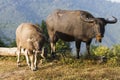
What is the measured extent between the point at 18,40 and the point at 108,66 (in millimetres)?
3725

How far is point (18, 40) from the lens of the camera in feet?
47.8

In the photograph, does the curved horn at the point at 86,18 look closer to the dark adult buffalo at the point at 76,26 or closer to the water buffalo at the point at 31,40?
the dark adult buffalo at the point at 76,26

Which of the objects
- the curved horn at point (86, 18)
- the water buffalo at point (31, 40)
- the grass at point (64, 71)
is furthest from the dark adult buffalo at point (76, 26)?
the water buffalo at point (31, 40)

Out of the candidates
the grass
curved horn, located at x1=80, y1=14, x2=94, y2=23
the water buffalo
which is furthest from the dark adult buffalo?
the water buffalo

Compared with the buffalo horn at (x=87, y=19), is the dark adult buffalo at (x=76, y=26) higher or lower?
lower

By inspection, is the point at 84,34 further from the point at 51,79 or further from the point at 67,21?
the point at 51,79

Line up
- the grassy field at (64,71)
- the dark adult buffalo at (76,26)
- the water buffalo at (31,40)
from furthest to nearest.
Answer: the dark adult buffalo at (76,26) → the water buffalo at (31,40) → the grassy field at (64,71)

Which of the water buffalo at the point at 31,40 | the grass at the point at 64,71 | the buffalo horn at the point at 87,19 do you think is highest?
the buffalo horn at the point at 87,19

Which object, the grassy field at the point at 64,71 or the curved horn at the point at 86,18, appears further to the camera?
the curved horn at the point at 86,18

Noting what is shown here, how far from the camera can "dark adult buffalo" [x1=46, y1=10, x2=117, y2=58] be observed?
1491 cm

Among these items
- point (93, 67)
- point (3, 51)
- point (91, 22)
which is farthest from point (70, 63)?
point (3, 51)

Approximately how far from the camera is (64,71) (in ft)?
43.4

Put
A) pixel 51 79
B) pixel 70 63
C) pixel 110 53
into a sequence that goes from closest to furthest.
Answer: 1. pixel 51 79
2. pixel 70 63
3. pixel 110 53

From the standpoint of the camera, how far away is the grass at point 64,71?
12376 millimetres
